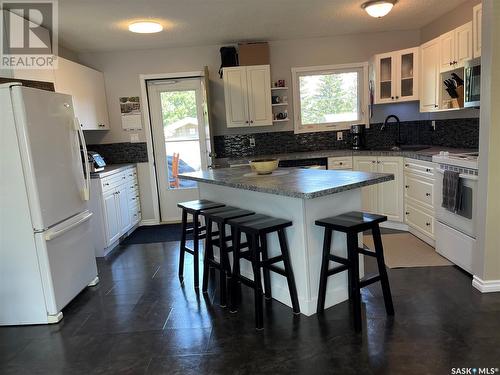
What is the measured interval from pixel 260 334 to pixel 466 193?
6.48 feet

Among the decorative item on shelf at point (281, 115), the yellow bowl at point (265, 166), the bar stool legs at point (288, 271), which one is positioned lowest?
the bar stool legs at point (288, 271)

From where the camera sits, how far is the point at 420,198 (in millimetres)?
3961

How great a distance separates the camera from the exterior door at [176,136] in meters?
5.40

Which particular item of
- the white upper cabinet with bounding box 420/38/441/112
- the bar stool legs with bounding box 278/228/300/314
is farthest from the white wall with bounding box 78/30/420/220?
the bar stool legs with bounding box 278/228/300/314

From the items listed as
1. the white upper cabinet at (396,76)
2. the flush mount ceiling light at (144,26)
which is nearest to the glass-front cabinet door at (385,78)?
the white upper cabinet at (396,76)

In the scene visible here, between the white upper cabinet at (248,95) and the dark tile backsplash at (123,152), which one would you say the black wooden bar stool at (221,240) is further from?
the dark tile backsplash at (123,152)

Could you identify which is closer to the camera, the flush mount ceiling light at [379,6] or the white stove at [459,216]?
the white stove at [459,216]

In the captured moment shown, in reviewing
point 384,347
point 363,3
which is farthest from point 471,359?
point 363,3

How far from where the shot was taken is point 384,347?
2.16 meters

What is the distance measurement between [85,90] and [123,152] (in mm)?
1077

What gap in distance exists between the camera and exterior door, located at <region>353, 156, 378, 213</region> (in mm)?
4551

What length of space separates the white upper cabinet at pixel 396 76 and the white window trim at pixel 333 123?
36 centimetres

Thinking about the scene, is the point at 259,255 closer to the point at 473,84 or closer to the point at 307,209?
the point at 307,209

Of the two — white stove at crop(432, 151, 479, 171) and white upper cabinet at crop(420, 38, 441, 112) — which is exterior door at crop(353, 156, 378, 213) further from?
white stove at crop(432, 151, 479, 171)
